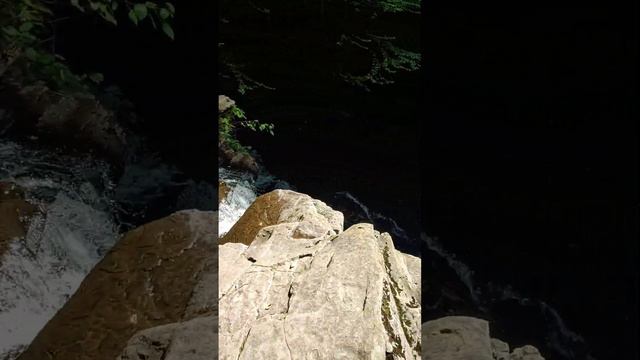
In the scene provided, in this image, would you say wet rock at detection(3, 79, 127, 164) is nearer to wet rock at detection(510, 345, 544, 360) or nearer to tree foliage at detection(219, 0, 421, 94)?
tree foliage at detection(219, 0, 421, 94)

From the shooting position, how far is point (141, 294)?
2320 millimetres

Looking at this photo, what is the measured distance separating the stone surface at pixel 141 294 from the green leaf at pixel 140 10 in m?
0.95

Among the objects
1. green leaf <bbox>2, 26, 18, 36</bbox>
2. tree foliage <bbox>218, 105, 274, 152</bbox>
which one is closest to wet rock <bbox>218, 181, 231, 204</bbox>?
tree foliage <bbox>218, 105, 274, 152</bbox>

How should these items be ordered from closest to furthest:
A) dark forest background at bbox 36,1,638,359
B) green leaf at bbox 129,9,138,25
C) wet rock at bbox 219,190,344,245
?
1. green leaf at bbox 129,9,138,25
2. dark forest background at bbox 36,1,638,359
3. wet rock at bbox 219,190,344,245

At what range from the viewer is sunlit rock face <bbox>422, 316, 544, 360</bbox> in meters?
2.74

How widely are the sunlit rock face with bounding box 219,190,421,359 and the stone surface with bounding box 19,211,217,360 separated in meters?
0.34

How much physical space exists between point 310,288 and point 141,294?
0.90 meters

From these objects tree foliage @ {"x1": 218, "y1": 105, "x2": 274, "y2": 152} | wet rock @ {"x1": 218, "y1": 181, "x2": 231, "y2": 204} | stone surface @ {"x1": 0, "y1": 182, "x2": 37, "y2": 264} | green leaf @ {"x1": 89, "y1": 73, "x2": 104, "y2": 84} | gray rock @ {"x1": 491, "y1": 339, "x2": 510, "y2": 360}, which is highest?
green leaf @ {"x1": 89, "y1": 73, "x2": 104, "y2": 84}

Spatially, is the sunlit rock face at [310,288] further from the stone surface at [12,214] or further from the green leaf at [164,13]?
the green leaf at [164,13]

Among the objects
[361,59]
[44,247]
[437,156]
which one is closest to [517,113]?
[437,156]

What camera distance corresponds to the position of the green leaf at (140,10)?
2.25m

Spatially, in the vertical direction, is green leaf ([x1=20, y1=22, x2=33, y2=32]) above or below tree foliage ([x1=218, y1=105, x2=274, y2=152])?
above

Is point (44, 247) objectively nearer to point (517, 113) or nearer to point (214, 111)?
point (214, 111)

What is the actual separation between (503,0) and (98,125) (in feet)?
7.60
